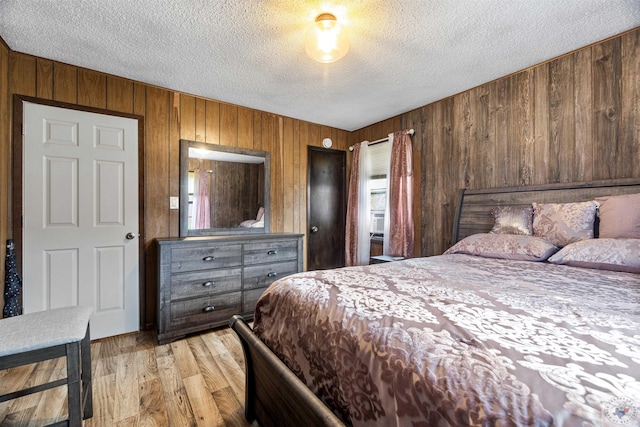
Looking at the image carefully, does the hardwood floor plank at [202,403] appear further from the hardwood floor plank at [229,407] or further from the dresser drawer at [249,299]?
the dresser drawer at [249,299]

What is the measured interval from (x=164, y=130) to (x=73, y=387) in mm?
2320

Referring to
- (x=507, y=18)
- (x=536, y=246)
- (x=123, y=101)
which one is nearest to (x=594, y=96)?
(x=507, y=18)

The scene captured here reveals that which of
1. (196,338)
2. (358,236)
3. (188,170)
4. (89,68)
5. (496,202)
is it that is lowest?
(196,338)

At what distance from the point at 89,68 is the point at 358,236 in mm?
3390

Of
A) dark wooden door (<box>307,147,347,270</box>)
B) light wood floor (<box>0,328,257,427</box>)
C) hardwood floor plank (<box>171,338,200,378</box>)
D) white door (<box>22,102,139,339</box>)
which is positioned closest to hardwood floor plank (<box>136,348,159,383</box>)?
light wood floor (<box>0,328,257,427</box>)

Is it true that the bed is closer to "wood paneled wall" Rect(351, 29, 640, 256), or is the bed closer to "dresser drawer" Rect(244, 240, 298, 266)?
"wood paneled wall" Rect(351, 29, 640, 256)

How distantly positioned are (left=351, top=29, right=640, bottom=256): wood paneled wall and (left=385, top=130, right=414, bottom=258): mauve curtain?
111 millimetres

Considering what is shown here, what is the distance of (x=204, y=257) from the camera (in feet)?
8.49

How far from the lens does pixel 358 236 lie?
3.92m

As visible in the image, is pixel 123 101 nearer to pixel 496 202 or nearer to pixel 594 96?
pixel 496 202

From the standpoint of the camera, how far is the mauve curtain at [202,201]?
301 cm

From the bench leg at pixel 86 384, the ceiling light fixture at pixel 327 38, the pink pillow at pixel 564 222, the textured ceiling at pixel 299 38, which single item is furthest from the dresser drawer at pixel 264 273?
the pink pillow at pixel 564 222

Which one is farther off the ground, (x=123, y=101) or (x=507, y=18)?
(x=507, y=18)

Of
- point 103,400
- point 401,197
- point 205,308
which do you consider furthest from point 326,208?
point 103,400
